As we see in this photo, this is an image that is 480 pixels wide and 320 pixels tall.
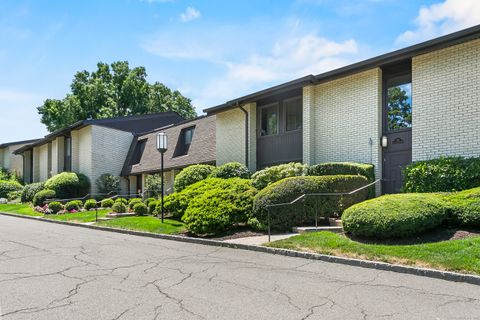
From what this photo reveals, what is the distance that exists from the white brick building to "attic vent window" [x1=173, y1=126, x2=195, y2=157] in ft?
20.5

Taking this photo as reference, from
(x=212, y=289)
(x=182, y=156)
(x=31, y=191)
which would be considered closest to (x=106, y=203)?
(x=182, y=156)

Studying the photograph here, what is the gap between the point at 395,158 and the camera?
1290 cm

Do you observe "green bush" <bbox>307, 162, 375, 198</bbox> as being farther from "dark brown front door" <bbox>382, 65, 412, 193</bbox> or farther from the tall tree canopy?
the tall tree canopy

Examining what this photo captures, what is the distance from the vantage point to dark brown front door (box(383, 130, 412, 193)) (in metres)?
12.6

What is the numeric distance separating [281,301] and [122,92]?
143 ft

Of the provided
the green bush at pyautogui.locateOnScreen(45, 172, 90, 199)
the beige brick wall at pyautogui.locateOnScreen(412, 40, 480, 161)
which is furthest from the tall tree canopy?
the beige brick wall at pyautogui.locateOnScreen(412, 40, 480, 161)

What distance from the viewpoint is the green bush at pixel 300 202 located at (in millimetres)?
11297

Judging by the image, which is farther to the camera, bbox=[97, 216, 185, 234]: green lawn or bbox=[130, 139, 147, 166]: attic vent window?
bbox=[130, 139, 147, 166]: attic vent window

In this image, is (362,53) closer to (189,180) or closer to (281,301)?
(189,180)

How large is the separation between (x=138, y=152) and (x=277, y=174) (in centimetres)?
1705

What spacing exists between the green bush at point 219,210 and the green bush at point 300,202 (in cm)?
51

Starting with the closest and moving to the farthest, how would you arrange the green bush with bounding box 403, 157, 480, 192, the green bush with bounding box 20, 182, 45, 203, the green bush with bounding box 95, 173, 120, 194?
the green bush with bounding box 403, 157, 480, 192, the green bush with bounding box 95, 173, 120, 194, the green bush with bounding box 20, 182, 45, 203

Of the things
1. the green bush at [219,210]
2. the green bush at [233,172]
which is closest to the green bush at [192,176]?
the green bush at [233,172]

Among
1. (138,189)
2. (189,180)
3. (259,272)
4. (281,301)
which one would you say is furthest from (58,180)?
(281,301)
